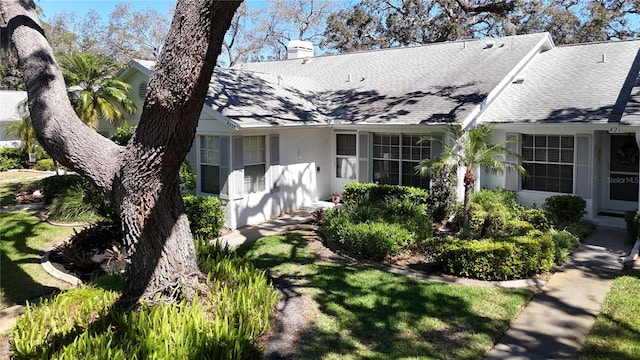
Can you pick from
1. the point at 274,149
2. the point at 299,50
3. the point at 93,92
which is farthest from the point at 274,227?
the point at 299,50

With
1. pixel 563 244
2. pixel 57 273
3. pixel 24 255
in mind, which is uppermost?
pixel 563 244

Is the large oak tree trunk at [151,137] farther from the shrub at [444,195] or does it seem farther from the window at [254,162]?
the shrub at [444,195]

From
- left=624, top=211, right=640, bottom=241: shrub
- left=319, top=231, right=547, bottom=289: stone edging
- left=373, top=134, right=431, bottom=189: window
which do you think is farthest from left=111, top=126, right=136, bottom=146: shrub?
left=624, top=211, right=640, bottom=241: shrub

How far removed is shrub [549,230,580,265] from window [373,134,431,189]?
15.4ft

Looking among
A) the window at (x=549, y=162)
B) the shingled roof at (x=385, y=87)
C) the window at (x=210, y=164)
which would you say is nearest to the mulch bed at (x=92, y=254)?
the window at (x=210, y=164)

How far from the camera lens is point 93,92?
1549 cm

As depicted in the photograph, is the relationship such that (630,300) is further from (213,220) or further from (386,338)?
(213,220)

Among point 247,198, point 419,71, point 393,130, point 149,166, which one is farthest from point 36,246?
point 419,71

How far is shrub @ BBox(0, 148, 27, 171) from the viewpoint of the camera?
2641 centimetres

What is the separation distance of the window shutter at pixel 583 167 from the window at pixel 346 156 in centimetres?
669

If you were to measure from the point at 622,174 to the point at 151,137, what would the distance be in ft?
45.2

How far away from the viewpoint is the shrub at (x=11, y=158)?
26406 millimetres

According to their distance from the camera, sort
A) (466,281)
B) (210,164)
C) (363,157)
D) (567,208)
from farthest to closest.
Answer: (363,157), (210,164), (567,208), (466,281)

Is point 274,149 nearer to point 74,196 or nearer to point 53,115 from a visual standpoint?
point 74,196
